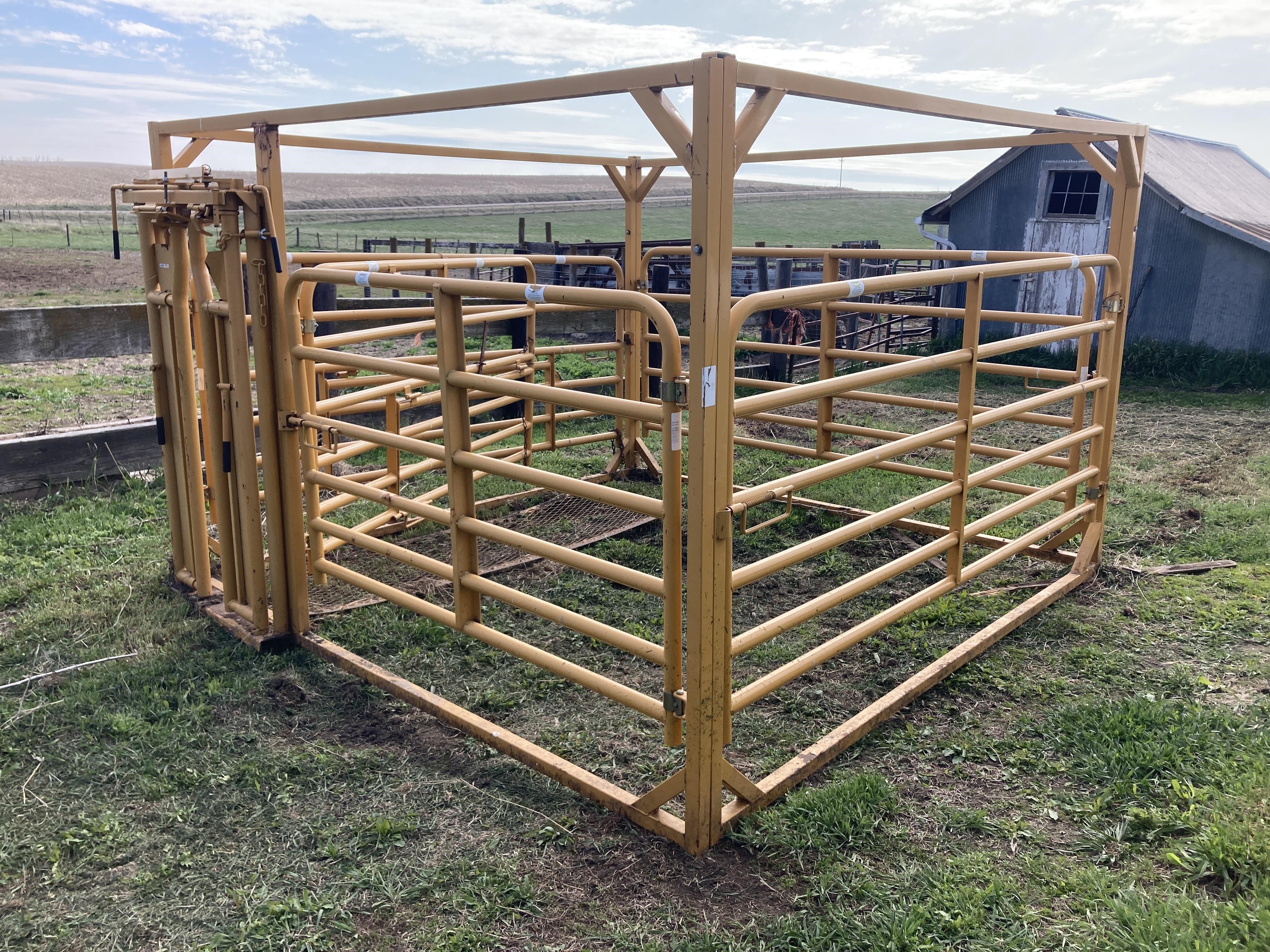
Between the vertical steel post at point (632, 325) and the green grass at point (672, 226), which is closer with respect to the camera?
the vertical steel post at point (632, 325)

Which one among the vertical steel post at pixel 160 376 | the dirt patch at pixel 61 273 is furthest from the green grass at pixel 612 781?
the dirt patch at pixel 61 273

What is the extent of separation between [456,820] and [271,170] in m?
2.85

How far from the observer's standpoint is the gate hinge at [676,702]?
2.88 metres

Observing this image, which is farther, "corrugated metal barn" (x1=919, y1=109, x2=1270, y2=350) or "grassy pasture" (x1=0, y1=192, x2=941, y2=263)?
"grassy pasture" (x1=0, y1=192, x2=941, y2=263)

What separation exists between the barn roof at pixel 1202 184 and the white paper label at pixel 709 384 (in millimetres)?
10480

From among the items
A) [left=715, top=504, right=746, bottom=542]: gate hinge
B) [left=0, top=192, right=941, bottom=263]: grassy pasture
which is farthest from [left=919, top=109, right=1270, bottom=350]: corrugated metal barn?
[left=0, top=192, right=941, bottom=263]: grassy pasture

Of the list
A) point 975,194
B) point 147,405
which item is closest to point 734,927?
point 147,405

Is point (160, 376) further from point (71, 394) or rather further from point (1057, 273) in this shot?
point (1057, 273)

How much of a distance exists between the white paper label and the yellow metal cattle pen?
13 millimetres

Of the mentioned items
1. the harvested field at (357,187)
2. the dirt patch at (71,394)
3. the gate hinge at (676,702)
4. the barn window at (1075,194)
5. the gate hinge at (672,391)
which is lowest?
the dirt patch at (71,394)

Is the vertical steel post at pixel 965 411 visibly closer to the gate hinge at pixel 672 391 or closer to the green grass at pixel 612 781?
the green grass at pixel 612 781

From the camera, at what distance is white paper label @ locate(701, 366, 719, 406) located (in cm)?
257

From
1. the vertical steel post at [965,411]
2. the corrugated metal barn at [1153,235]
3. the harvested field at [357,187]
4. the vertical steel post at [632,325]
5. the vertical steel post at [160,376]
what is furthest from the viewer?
the harvested field at [357,187]

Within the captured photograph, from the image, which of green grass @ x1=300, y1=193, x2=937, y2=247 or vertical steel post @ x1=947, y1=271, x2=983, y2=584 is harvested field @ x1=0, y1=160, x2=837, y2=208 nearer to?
green grass @ x1=300, y1=193, x2=937, y2=247
